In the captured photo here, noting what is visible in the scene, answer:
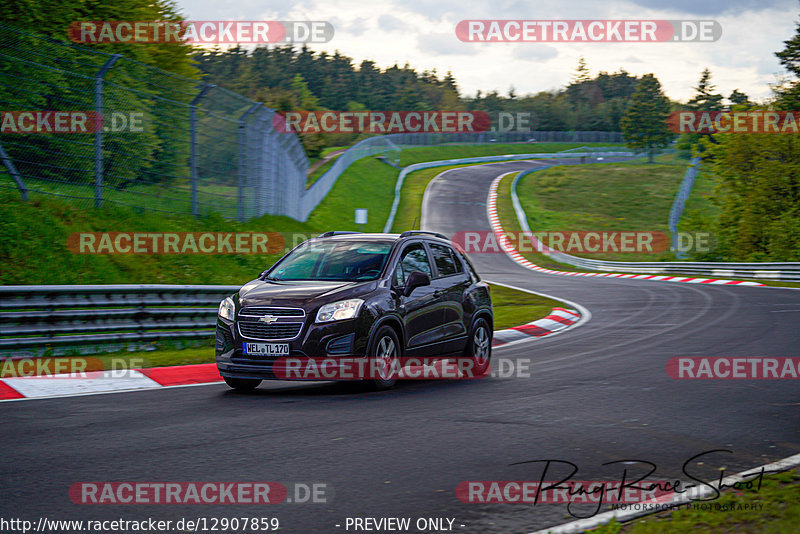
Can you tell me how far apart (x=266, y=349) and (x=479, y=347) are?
133 inches

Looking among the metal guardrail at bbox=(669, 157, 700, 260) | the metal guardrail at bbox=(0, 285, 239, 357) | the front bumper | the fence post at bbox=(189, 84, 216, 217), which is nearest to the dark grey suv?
the front bumper

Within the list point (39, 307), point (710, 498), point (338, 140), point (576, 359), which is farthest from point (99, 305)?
point (338, 140)

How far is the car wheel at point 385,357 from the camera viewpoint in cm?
896

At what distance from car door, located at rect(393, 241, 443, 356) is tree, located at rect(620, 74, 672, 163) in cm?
10226

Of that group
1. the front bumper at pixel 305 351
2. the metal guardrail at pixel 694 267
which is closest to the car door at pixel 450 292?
the front bumper at pixel 305 351

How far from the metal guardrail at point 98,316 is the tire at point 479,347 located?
15.0ft

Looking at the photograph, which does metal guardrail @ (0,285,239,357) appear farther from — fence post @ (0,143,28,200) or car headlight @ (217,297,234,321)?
fence post @ (0,143,28,200)

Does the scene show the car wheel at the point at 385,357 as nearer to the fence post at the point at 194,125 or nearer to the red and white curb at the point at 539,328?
the red and white curb at the point at 539,328

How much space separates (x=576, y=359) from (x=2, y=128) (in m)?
9.28

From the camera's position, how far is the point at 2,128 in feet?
43.3

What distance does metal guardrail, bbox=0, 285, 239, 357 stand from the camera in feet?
35.2

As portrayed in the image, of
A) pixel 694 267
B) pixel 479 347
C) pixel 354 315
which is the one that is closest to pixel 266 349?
pixel 354 315

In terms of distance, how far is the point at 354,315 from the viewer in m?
8.75

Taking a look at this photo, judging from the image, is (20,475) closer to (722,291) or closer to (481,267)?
(722,291)
